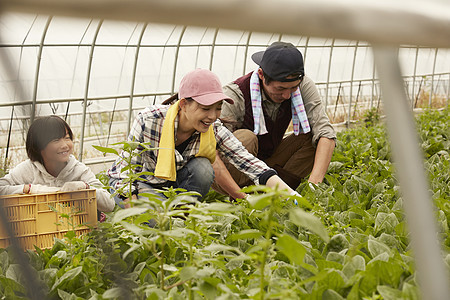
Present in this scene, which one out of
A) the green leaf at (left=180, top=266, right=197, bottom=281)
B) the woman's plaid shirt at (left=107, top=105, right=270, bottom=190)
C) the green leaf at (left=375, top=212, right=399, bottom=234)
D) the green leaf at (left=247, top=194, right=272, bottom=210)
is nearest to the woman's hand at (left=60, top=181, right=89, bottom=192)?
the woman's plaid shirt at (left=107, top=105, right=270, bottom=190)

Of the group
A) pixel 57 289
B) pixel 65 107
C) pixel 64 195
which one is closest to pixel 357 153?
pixel 64 195

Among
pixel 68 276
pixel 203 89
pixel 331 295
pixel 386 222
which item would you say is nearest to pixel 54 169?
pixel 203 89

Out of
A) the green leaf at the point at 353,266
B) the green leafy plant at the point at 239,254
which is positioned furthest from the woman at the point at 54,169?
the green leaf at the point at 353,266

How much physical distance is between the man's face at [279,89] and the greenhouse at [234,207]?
2.18ft

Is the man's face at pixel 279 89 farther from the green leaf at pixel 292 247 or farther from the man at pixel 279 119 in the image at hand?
the green leaf at pixel 292 247

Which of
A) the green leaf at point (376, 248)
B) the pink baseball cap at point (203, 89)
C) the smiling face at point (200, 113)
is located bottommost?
the green leaf at point (376, 248)

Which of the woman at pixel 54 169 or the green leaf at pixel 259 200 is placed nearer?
the green leaf at pixel 259 200

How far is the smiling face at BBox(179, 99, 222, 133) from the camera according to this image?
2.87m

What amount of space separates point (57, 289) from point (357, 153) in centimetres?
338

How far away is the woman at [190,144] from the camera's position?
2867 mm

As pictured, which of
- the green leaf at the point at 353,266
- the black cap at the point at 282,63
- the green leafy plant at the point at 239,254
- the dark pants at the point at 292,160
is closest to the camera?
the green leafy plant at the point at 239,254

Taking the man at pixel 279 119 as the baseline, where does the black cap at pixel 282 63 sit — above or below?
above

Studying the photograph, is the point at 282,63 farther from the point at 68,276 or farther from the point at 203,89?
the point at 68,276

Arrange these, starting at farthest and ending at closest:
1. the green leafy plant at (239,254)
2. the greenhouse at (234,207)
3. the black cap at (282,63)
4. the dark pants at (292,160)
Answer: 1. the dark pants at (292,160)
2. the black cap at (282,63)
3. the green leafy plant at (239,254)
4. the greenhouse at (234,207)
